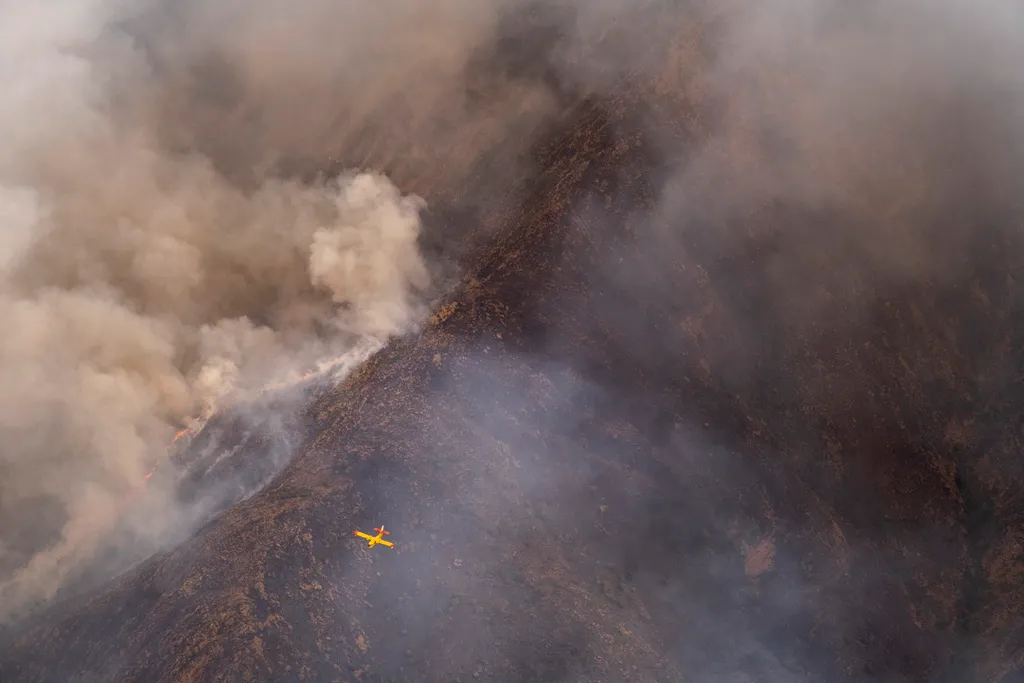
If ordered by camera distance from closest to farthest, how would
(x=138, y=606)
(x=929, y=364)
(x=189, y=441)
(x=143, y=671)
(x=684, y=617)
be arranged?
1. (x=143, y=671)
2. (x=138, y=606)
3. (x=684, y=617)
4. (x=189, y=441)
5. (x=929, y=364)

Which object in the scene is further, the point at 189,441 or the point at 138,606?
the point at 189,441

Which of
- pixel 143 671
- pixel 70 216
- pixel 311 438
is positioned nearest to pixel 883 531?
pixel 311 438

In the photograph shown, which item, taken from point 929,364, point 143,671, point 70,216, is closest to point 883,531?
point 929,364

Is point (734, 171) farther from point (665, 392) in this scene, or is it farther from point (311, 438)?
point (311, 438)

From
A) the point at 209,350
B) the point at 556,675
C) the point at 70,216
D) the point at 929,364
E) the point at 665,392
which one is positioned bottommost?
the point at 556,675

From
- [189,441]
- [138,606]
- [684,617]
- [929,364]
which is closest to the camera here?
[138,606]

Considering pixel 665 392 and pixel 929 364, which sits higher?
pixel 665 392

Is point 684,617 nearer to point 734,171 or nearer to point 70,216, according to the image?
point 734,171
